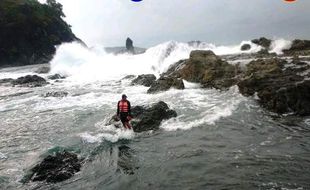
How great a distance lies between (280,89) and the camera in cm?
1645

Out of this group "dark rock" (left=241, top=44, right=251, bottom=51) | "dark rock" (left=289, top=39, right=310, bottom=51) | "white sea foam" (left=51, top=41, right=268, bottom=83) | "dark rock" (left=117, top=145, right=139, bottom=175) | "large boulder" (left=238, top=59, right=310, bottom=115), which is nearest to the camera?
"dark rock" (left=117, top=145, right=139, bottom=175)

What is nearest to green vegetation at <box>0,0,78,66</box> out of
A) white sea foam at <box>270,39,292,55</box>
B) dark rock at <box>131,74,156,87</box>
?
dark rock at <box>131,74,156,87</box>

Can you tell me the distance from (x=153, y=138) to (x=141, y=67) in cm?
2995

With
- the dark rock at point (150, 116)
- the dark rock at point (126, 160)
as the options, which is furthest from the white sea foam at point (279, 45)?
the dark rock at point (126, 160)

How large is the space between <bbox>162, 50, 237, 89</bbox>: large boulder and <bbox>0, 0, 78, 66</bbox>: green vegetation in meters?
62.6

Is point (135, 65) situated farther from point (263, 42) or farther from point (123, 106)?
point (123, 106)

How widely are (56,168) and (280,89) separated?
1130 centimetres

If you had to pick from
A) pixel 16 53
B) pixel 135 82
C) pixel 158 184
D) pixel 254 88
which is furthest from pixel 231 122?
pixel 16 53

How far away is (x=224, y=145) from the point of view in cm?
1169

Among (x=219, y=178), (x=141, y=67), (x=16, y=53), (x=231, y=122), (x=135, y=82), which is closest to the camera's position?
(x=219, y=178)

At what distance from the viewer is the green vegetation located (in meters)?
79.4

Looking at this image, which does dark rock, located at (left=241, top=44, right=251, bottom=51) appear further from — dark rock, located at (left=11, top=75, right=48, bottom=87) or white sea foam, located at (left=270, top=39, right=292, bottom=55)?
dark rock, located at (left=11, top=75, right=48, bottom=87)

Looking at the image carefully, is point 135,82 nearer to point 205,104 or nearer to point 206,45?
point 205,104

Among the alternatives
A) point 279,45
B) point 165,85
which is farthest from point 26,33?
point 165,85
